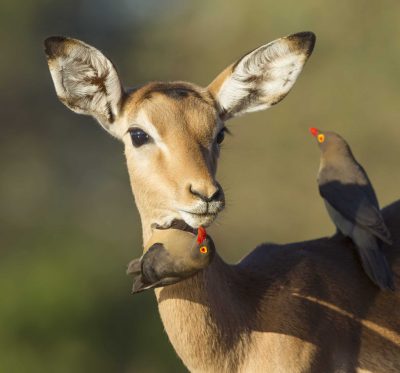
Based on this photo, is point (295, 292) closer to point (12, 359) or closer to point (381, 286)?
point (381, 286)

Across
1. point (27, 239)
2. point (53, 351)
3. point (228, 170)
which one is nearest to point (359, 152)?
point (228, 170)

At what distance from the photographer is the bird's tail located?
665 centimetres

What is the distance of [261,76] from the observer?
6.89 m

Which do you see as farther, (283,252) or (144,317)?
(144,317)

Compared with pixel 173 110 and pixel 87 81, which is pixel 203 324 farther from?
pixel 87 81

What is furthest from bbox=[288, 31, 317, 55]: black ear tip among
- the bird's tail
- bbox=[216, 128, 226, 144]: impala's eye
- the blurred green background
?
the blurred green background

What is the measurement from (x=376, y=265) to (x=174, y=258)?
1596 mm

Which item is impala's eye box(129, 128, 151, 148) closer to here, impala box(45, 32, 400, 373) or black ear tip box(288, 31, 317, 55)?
impala box(45, 32, 400, 373)

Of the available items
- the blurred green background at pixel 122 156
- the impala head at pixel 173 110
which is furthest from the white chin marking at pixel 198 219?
the blurred green background at pixel 122 156

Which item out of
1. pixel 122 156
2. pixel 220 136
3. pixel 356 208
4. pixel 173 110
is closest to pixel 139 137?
pixel 173 110

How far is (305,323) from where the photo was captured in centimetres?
633

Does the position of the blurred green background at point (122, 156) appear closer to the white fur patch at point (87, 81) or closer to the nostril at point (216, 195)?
the white fur patch at point (87, 81)

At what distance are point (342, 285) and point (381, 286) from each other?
9.4 inches

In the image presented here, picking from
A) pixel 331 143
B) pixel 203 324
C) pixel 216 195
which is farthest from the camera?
pixel 331 143
